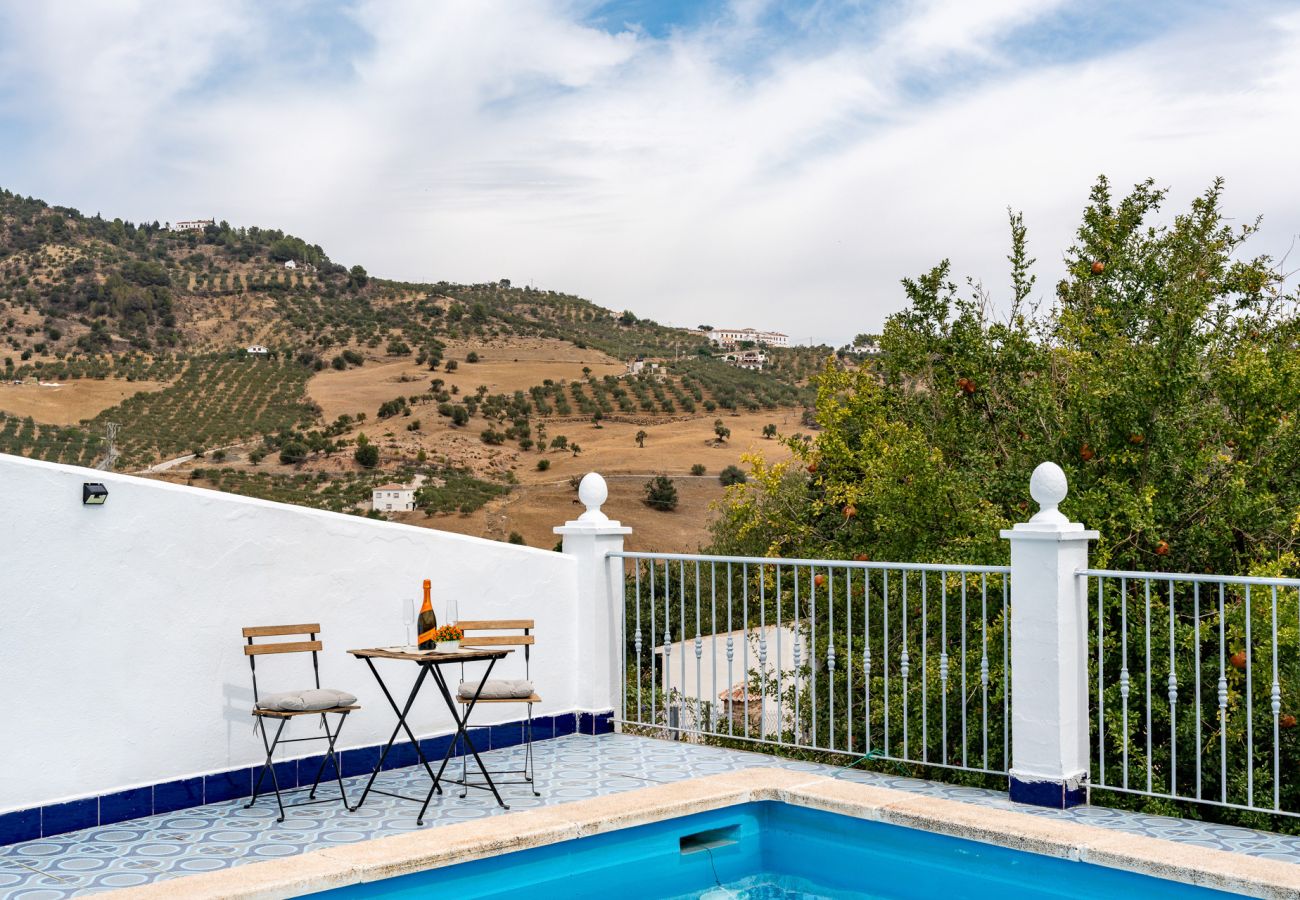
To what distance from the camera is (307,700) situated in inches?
189

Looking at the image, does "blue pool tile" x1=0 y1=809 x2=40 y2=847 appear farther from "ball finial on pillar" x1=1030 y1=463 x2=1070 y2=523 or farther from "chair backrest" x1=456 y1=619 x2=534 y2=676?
"ball finial on pillar" x1=1030 y1=463 x2=1070 y2=523

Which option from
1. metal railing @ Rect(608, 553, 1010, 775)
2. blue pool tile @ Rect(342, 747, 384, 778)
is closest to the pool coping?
metal railing @ Rect(608, 553, 1010, 775)

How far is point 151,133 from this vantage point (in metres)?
46.7

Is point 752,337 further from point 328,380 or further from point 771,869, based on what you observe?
point 771,869

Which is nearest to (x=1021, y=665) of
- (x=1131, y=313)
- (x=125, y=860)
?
(x=125, y=860)

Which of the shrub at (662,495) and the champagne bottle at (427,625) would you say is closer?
the champagne bottle at (427,625)

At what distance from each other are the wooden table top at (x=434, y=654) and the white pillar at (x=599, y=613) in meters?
1.53

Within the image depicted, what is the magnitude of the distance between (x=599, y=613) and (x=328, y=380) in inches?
1832

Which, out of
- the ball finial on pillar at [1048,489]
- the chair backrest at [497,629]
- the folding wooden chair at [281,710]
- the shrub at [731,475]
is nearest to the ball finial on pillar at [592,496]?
the chair backrest at [497,629]

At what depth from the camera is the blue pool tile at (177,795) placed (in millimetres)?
4898

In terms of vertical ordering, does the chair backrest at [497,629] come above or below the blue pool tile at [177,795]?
above

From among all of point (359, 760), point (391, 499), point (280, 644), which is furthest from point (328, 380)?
point (280, 644)

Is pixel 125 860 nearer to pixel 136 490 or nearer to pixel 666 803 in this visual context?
pixel 136 490

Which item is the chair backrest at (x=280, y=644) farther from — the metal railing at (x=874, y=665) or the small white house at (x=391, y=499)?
the small white house at (x=391, y=499)
